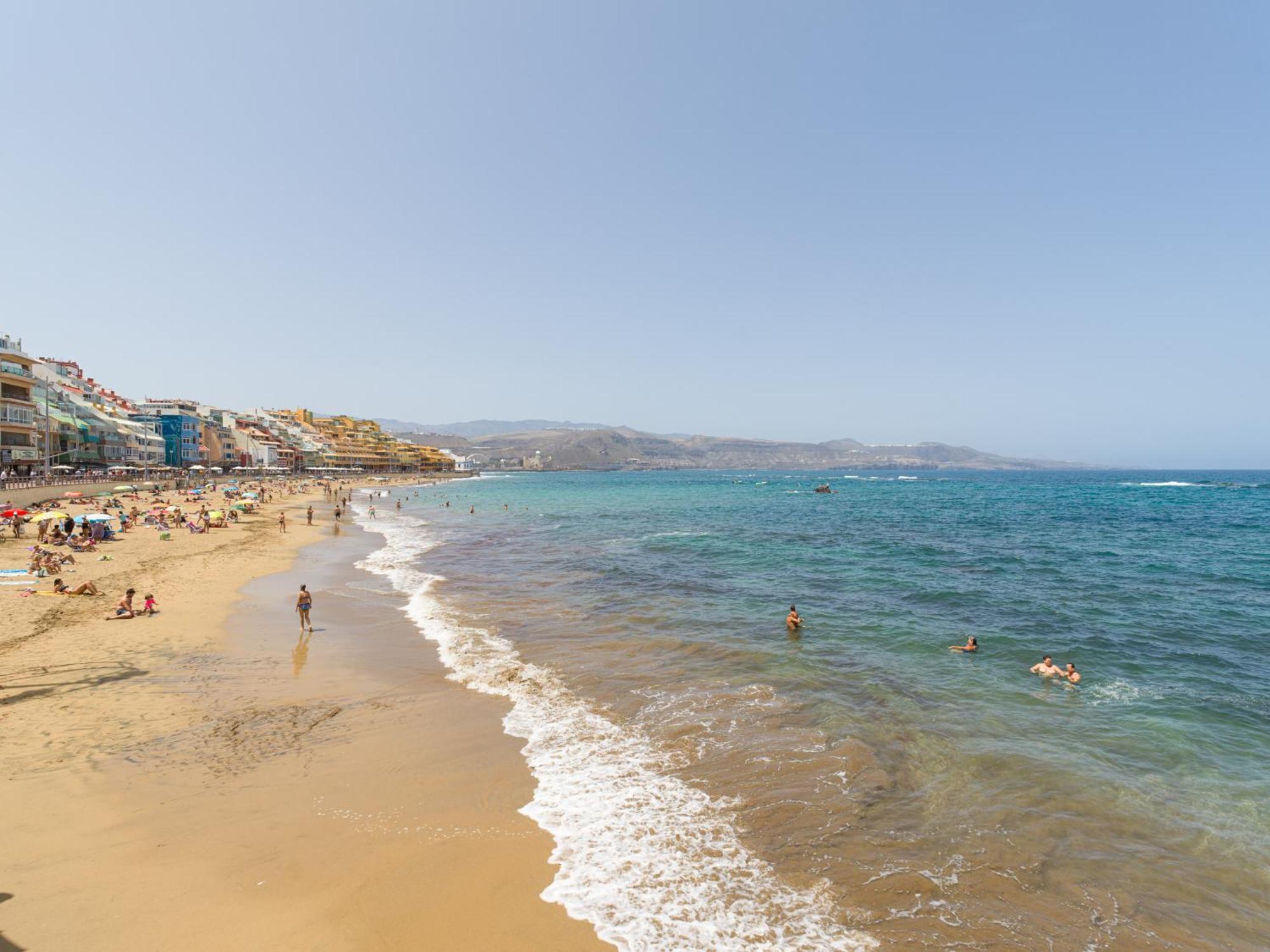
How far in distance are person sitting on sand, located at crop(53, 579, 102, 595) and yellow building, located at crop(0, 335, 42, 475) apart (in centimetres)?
4232

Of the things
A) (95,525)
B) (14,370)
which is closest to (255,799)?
(95,525)

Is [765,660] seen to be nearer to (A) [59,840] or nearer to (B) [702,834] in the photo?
(B) [702,834]

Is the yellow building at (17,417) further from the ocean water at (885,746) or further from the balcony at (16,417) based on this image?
the ocean water at (885,746)

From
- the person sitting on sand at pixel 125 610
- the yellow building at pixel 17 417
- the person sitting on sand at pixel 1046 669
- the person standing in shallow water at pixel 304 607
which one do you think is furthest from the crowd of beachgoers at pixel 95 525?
the person sitting on sand at pixel 1046 669

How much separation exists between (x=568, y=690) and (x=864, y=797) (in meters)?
6.18

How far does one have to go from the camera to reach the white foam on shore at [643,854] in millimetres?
6023

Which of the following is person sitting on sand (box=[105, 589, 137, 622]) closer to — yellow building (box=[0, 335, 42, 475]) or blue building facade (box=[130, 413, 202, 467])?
yellow building (box=[0, 335, 42, 475])

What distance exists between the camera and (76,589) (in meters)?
18.9

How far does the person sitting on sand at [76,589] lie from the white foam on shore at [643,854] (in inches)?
633

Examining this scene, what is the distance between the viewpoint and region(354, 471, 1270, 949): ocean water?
6.45 meters

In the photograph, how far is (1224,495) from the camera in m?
84.2

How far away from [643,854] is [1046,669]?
1140 cm

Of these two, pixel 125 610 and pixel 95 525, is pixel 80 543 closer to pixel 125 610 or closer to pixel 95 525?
pixel 95 525

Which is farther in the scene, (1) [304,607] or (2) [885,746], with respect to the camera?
(1) [304,607]
